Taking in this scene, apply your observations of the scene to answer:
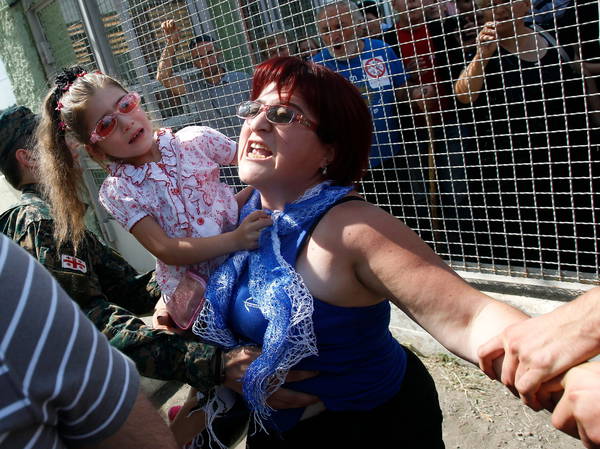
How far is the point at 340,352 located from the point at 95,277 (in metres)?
1.01

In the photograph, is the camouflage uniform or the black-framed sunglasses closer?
the black-framed sunglasses

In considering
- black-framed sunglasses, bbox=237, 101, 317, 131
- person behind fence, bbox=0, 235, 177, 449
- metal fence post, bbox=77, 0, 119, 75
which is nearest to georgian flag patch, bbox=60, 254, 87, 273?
black-framed sunglasses, bbox=237, 101, 317, 131

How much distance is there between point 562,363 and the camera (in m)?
0.99

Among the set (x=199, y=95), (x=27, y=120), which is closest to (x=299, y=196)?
(x=27, y=120)

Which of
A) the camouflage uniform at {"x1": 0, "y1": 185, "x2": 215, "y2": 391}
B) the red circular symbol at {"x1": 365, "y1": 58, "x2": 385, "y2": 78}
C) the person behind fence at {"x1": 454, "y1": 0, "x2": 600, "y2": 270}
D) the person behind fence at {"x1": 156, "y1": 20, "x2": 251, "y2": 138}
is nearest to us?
the camouflage uniform at {"x1": 0, "y1": 185, "x2": 215, "y2": 391}

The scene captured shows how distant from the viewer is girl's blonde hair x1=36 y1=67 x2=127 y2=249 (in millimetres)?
1813

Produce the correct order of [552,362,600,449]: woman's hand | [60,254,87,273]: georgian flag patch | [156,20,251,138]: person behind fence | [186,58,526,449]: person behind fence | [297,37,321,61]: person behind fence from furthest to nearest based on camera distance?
[156,20,251,138]: person behind fence < [297,37,321,61]: person behind fence < [60,254,87,273]: georgian flag patch < [186,58,526,449]: person behind fence < [552,362,600,449]: woman's hand

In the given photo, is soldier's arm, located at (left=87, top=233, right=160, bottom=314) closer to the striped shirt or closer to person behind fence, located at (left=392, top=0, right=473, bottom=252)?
the striped shirt

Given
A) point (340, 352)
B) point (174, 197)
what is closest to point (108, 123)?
point (174, 197)

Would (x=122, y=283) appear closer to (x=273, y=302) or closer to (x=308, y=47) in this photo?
(x=273, y=302)

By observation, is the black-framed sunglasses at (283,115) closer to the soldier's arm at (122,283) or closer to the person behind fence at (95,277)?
the person behind fence at (95,277)

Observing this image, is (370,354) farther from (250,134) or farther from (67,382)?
(67,382)

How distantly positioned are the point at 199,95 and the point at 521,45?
228 centimetres

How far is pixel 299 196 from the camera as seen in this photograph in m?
1.65
